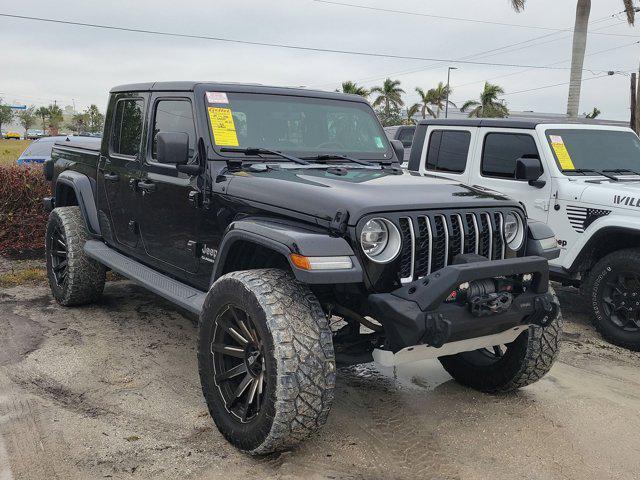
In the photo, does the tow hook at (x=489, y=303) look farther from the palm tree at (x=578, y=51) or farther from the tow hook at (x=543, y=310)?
the palm tree at (x=578, y=51)

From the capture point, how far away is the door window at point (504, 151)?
245 inches

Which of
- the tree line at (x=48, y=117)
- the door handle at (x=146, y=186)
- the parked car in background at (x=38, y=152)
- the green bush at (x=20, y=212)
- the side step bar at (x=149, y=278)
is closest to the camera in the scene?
the side step bar at (x=149, y=278)

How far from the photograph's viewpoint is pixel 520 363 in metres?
3.81

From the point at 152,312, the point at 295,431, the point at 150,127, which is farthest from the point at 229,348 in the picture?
the point at 152,312

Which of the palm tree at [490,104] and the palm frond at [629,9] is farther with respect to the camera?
the palm tree at [490,104]

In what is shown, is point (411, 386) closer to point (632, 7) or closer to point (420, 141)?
point (420, 141)

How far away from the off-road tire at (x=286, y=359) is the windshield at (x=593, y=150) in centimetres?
392

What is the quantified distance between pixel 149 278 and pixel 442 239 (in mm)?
2247

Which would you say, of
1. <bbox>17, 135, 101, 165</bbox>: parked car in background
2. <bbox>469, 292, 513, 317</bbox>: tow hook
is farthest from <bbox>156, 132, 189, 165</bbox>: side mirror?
<bbox>17, 135, 101, 165</bbox>: parked car in background

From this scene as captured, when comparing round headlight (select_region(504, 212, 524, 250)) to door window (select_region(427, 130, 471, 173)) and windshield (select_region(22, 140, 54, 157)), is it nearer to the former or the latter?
door window (select_region(427, 130, 471, 173))

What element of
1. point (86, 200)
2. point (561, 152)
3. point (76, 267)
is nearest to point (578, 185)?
point (561, 152)

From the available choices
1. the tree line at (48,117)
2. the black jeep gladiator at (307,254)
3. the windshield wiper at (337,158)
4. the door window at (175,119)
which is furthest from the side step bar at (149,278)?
the tree line at (48,117)

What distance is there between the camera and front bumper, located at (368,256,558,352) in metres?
2.82

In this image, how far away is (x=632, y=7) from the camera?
16625mm
